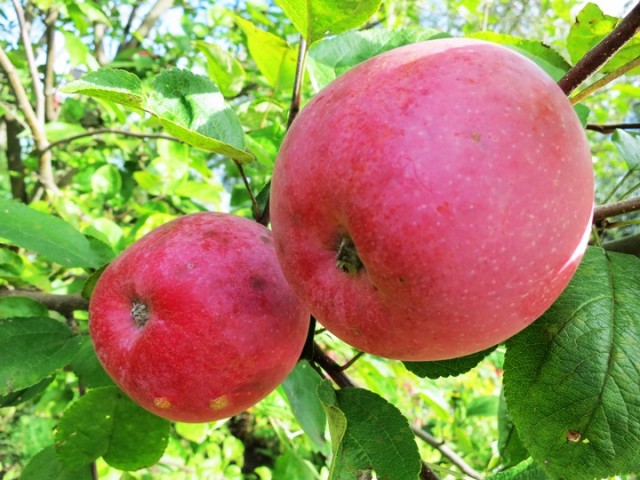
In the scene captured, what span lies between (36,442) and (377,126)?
3990 millimetres

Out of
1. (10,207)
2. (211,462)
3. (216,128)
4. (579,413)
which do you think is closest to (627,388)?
(579,413)

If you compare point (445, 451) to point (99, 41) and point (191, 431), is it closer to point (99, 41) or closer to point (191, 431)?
point (191, 431)

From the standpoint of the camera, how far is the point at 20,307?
3.36 feet

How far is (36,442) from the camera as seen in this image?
3656 millimetres

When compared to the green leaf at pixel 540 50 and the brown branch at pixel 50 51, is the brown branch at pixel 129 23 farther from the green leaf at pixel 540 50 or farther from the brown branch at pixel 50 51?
the green leaf at pixel 540 50

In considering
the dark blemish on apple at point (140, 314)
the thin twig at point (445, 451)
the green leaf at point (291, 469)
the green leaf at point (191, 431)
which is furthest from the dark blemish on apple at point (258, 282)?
the green leaf at point (191, 431)

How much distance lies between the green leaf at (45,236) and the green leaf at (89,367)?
5.9 inches

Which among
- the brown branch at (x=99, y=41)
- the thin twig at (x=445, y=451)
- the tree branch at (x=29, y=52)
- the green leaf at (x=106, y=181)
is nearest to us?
the thin twig at (x=445, y=451)

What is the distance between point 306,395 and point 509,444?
400 mm

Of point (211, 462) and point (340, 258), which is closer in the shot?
point (340, 258)

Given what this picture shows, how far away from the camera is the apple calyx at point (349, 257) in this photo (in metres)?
0.51

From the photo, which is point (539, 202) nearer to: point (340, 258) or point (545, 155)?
point (545, 155)

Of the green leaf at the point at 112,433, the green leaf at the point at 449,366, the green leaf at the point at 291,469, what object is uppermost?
the green leaf at the point at 449,366

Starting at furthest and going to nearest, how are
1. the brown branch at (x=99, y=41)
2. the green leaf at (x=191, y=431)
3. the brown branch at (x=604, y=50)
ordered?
the brown branch at (x=99, y=41) < the green leaf at (x=191, y=431) < the brown branch at (x=604, y=50)
